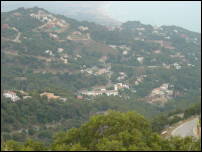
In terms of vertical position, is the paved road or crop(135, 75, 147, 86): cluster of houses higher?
the paved road

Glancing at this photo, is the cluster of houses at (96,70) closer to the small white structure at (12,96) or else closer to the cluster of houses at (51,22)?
the cluster of houses at (51,22)

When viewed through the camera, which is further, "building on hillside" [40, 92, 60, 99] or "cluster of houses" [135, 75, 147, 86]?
"cluster of houses" [135, 75, 147, 86]

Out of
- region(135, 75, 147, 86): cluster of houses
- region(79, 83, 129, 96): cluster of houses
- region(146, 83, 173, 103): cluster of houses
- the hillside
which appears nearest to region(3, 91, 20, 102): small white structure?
the hillside

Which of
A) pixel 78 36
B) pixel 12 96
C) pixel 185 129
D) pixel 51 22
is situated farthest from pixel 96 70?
pixel 185 129

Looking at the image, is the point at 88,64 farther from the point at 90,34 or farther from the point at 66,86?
the point at 90,34

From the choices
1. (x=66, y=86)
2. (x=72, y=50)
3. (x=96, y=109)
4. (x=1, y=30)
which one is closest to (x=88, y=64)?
(x=72, y=50)

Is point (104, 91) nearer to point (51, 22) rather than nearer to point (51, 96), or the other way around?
point (51, 96)

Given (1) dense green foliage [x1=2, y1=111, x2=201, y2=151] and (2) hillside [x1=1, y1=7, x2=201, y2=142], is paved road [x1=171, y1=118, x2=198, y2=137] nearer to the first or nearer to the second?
(1) dense green foliage [x1=2, y1=111, x2=201, y2=151]
